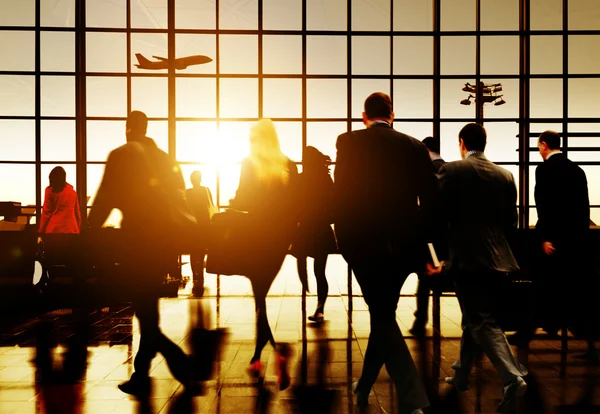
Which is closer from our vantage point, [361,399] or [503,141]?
[361,399]

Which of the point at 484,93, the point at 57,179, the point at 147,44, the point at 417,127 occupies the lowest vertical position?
the point at 57,179

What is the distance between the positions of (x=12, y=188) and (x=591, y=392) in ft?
38.4

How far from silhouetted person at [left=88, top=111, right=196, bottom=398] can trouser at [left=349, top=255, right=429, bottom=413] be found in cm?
144

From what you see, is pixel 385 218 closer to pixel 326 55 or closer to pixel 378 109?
pixel 378 109

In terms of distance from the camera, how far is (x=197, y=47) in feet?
39.7

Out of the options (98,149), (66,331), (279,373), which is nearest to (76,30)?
(98,149)

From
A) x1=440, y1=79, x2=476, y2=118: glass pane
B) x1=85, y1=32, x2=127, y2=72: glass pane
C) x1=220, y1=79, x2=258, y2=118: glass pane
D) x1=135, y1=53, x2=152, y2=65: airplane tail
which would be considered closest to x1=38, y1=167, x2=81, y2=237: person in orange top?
x1=135, y1=53, x2=152, y2=65: airplane tail

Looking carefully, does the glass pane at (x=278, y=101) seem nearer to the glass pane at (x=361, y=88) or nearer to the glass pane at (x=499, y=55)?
the glass pane at (x=361, y=88)

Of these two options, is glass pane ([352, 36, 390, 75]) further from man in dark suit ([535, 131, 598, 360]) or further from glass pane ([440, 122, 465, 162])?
man in dark suit ([535, 131, 598, 360])

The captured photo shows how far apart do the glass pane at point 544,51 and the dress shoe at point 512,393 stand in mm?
10447

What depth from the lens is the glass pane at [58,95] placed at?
1223 cm

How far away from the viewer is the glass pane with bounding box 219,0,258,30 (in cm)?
1220

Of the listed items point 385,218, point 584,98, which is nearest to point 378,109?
point 385,218

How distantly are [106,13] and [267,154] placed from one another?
9633 mm
